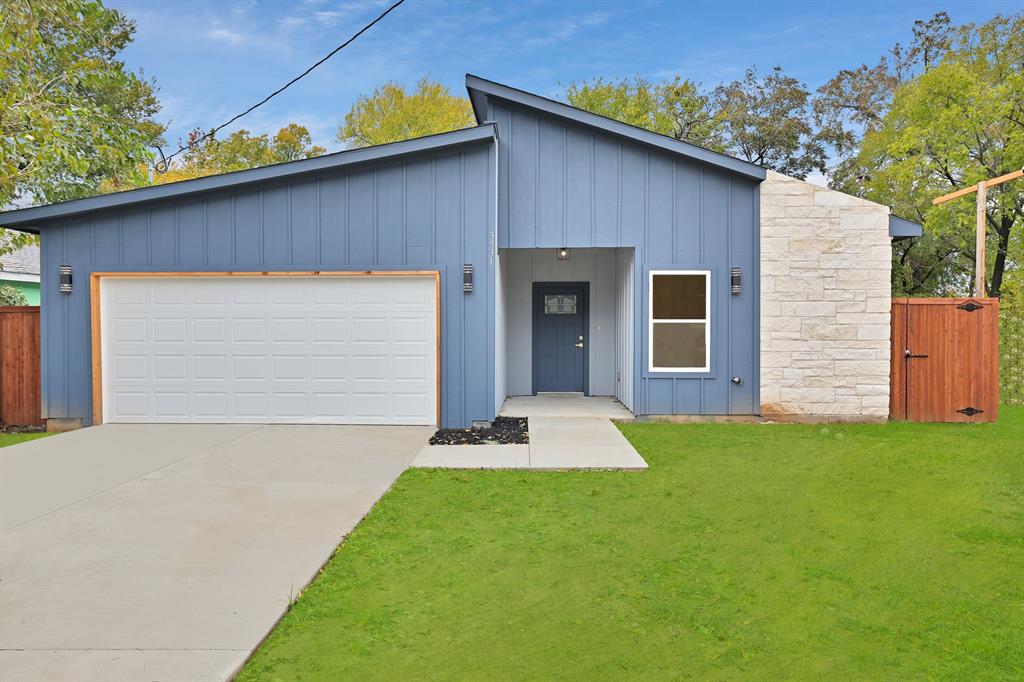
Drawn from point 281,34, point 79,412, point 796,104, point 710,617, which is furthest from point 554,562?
point 796,104

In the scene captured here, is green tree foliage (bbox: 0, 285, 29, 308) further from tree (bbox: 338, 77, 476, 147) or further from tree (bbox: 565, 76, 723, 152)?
tree (bbox: 565, 76, 723, 152)

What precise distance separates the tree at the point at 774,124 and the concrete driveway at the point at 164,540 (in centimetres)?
2290

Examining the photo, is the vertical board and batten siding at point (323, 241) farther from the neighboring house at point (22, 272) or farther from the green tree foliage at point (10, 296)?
the neighboring house at point (22, 272)

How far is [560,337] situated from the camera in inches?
478

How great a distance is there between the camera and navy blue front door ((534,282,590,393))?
12.1 m

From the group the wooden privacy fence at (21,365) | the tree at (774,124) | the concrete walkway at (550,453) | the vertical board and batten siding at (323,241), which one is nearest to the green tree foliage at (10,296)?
the wooden privacy fence at (21,365)

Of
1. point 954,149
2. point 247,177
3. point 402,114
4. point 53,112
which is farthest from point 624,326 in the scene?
point 402,114

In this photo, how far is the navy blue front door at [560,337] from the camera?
12086 mm

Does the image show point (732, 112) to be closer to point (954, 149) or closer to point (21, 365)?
point (954, 149)

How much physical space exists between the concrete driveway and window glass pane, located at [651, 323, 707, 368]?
12.0 feet

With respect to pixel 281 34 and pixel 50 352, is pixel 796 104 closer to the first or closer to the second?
pixel 281 34

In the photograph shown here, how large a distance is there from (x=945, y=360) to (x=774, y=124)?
19083 millimetres

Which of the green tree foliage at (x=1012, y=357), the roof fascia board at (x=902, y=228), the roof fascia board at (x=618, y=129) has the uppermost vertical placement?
the roof fascia board at (x=618, y=129)

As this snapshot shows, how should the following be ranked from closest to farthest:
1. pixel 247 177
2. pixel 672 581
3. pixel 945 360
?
pixel 672 581 < pixel 247 177 < pixel 945 360
